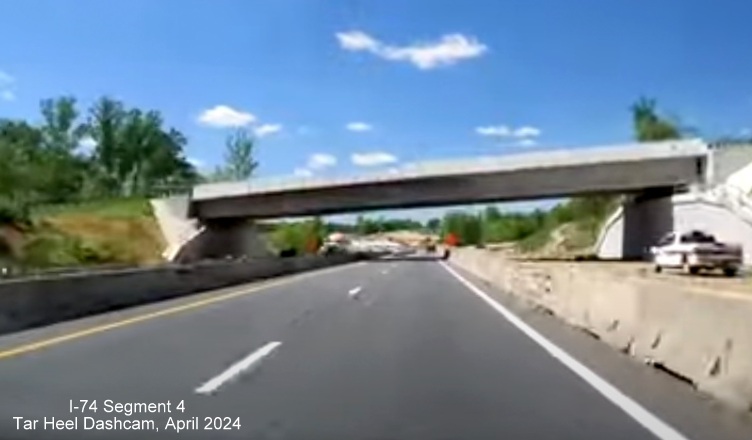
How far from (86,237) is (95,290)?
68656 mm

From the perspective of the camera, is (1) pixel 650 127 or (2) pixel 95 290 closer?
(2) pixel 95 290

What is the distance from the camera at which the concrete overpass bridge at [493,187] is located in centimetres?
6775

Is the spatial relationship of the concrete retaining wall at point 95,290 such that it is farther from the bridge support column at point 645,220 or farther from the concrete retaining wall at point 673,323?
the bridge support column at point 645,220

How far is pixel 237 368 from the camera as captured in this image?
12133 millimetres

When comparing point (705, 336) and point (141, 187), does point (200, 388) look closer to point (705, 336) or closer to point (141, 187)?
point (705, 336)

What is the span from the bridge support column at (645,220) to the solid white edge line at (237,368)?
56597 mm

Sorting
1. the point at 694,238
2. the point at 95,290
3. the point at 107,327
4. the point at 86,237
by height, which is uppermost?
the point at 694,238

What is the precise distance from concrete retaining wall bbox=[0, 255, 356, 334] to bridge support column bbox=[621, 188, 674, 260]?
3741 centimetres

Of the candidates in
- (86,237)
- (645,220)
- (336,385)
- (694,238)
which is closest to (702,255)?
(694,238)

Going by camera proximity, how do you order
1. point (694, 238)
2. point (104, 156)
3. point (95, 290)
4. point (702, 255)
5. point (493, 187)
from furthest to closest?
point (104, 156), point (493, 187), point (694, 238), point (702, 255), point (95, 290)

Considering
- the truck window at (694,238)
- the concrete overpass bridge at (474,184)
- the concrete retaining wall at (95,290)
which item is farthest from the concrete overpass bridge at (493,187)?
the concrete retaining wall at (95,290)

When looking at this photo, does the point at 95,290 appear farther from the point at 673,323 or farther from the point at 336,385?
the point at 673,323

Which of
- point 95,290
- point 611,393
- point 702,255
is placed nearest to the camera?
point 611,393

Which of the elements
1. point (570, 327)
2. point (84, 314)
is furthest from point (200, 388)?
point (84, 314)
